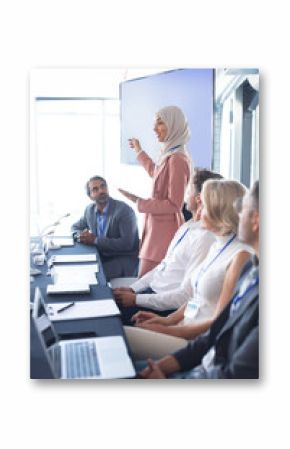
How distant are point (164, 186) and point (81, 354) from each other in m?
0.71

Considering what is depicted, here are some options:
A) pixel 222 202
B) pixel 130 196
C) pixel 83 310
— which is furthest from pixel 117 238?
pixel 222 202

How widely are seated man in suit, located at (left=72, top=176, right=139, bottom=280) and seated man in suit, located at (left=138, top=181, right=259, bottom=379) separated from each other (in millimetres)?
389

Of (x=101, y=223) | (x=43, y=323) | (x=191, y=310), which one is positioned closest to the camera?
(x=43, y=323)

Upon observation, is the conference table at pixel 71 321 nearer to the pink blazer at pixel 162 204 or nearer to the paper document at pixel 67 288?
the paper document at pixel 67 288

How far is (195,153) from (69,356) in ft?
2.91

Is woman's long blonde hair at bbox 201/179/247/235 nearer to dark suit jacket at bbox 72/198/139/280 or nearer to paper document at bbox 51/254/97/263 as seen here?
dark suit jacket at bbox 72/198/139/280

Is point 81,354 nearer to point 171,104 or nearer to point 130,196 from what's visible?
point 130,196

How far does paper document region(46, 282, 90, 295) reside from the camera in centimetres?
222

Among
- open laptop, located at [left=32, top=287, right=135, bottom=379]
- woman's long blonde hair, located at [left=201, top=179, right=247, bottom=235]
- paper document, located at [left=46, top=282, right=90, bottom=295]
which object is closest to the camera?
open laptop, located at [left=32, top=287, right=135, bottom=379]

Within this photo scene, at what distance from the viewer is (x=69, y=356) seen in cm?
206

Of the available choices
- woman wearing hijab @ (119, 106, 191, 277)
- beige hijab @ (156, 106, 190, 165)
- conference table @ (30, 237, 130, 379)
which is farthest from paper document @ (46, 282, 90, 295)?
beige hijab @ (156, 106, 190, 165)

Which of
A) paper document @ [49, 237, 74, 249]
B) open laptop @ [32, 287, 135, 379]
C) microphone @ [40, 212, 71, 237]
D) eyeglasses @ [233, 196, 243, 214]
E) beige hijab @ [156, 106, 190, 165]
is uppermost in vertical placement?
beige hijab @ [156, 106, 190, 165]

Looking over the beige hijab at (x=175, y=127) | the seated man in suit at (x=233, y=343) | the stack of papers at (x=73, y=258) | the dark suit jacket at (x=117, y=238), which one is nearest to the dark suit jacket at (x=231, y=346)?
the seated man in suit at (x=233, y=343)

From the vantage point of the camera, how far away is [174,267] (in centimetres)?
226
